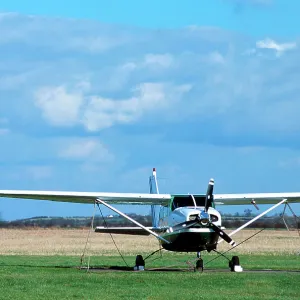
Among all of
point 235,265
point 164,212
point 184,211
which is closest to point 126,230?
point 164,212

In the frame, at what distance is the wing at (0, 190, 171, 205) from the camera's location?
1150 inches

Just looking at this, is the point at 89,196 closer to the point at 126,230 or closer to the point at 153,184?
the point at 126,230

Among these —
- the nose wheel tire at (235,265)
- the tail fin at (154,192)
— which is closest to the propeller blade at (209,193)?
the nose wheel tire at (235,265)

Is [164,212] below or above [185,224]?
above

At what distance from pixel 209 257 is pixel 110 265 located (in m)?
7.59

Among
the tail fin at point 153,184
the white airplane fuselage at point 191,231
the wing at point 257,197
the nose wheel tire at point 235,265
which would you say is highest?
the tail fin at point 153,184

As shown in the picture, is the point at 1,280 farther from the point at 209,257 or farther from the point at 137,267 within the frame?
the point at 209,257

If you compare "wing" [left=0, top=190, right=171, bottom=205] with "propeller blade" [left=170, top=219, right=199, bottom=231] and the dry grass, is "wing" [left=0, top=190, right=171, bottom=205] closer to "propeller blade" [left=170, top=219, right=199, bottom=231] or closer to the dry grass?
"propeller blade" [left=170, top=219, right=199, bottom=231]

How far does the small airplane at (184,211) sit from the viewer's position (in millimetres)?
27406

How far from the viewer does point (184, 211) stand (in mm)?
28125

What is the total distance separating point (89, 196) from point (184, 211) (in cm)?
322

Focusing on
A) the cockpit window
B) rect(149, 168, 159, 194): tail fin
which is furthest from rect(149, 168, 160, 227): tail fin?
the cockpit window

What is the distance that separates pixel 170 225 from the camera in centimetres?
2891

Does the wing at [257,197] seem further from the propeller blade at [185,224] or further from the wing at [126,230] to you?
the propeller blade at [185,224]
